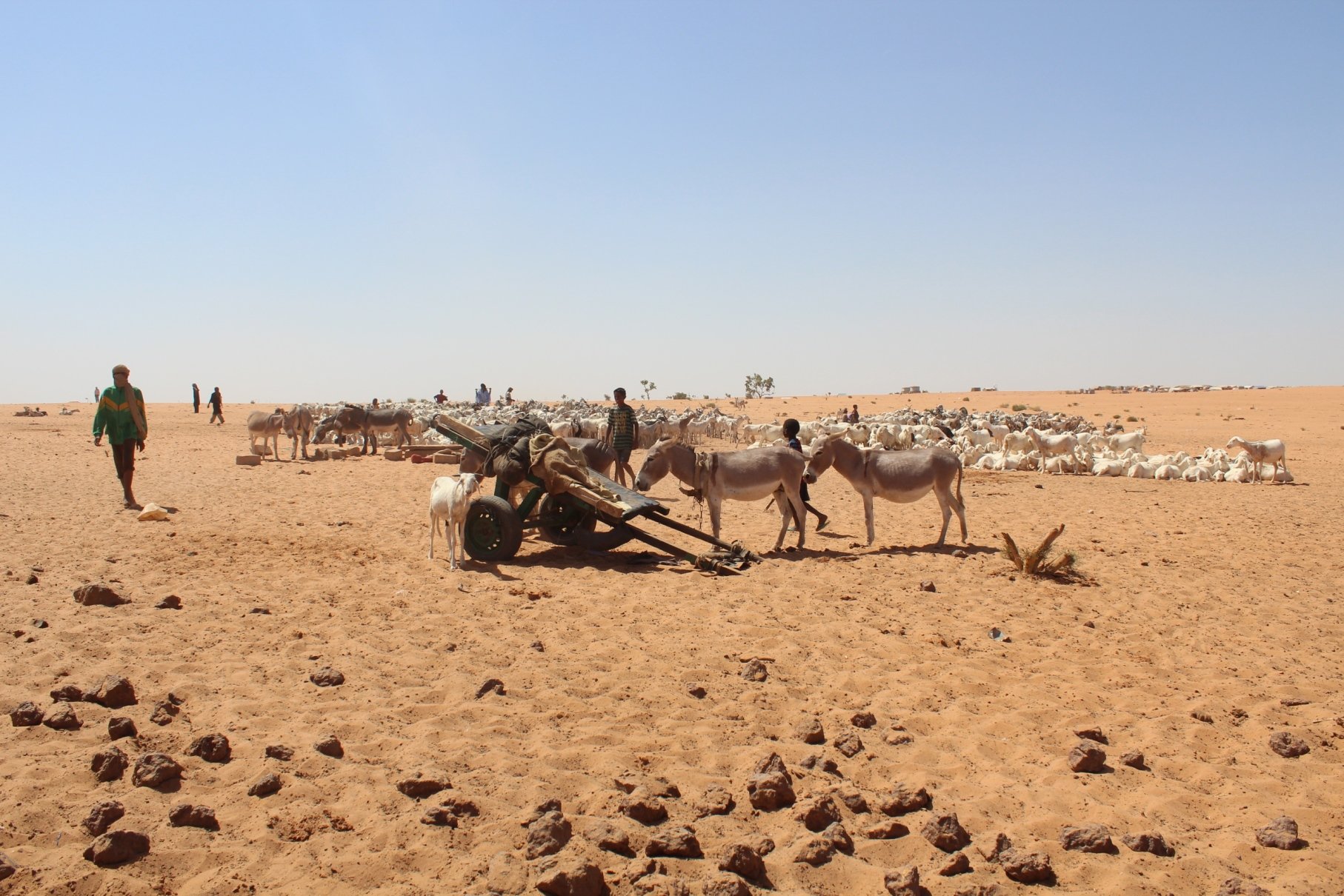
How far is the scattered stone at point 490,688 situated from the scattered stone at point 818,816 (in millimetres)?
2574

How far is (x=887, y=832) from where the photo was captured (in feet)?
15.3

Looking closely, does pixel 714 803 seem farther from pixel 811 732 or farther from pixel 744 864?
pixel 811 732

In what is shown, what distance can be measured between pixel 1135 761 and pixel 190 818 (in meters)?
5.58

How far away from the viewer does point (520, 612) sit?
8.60m

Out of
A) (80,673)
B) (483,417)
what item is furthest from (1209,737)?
(483,417)

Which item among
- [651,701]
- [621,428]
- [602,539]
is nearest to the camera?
[651,701]

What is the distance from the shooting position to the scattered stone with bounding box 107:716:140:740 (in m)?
5.29

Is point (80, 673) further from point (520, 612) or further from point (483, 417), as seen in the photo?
point (483, 417)

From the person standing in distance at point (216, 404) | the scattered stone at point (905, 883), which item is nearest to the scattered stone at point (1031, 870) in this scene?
the scattered stone at point (905, 883)

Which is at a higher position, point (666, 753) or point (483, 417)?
point (483, 417)

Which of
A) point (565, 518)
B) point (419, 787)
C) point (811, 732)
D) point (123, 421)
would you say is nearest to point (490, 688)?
point (419, 787)

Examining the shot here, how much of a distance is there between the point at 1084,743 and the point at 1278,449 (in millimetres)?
20201

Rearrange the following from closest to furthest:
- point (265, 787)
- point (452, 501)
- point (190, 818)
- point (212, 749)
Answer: point (190, 818) → point (265, 787) → point (212, 749) → point (452, 501)

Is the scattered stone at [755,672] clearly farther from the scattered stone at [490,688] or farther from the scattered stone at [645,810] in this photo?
the scattered stone at [645,810]
